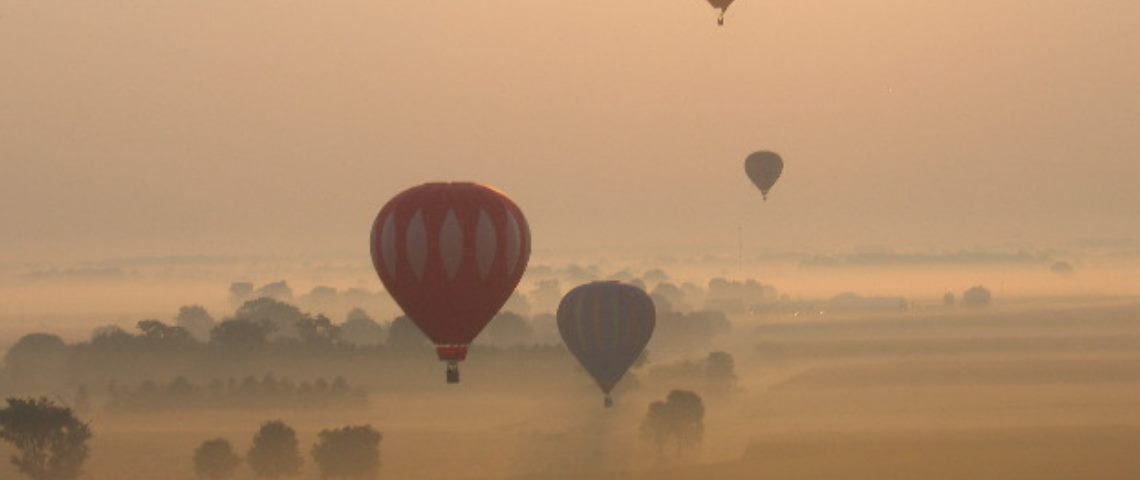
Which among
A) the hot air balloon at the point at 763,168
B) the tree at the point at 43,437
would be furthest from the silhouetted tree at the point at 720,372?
the tree at the point at 43,437

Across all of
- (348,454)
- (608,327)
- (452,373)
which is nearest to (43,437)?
(348,454)

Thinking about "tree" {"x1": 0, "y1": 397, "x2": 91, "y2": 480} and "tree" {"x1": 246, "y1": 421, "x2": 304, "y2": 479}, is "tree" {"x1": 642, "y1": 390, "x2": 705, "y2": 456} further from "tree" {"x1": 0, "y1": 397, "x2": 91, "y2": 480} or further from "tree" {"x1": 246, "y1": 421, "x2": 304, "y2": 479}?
"tree" {"x1": 0, "y1": 397, "x2": 91, "y2": 480}

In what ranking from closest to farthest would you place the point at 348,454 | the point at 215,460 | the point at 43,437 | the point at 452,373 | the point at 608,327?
1. the point at 452,373
2. the point at 608,327
3. the point at 43,437
4. the point at 348,454
5. the point at 215,460

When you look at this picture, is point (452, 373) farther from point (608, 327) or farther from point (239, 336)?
point (239, 336)

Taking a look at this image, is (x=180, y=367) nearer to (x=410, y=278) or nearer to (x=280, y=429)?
(x=280, y=429)

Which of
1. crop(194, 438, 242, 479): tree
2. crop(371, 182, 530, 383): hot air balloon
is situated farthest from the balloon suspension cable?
crop(194, 438, 242, 479): tree

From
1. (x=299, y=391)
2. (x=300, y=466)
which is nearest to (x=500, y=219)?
(x=300, y=466)
